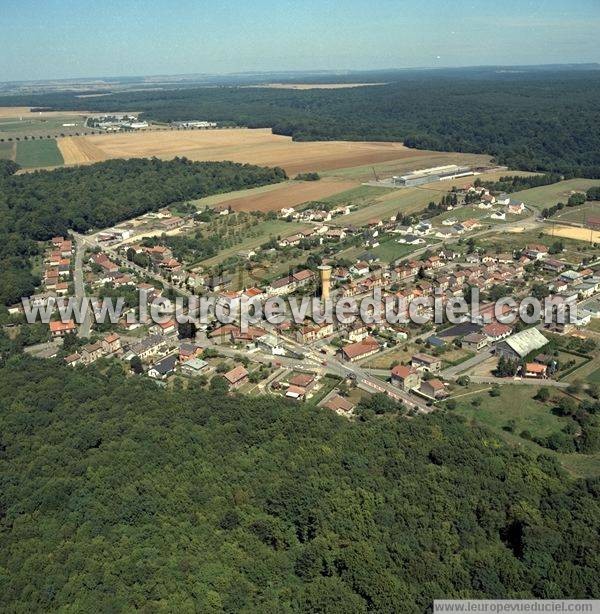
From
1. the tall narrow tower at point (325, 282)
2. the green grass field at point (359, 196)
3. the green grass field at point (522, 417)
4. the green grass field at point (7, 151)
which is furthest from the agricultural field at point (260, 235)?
the green grass field at point (7, 151)

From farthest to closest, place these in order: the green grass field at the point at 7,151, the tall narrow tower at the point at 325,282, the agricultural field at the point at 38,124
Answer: the agricultural field at the point at 38,124 < the green grass field at the point at 7,151 < the tall narrow tower at the point at 325,282

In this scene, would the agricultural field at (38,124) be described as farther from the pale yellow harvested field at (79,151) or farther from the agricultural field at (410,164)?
the agricultural field at (410,164)

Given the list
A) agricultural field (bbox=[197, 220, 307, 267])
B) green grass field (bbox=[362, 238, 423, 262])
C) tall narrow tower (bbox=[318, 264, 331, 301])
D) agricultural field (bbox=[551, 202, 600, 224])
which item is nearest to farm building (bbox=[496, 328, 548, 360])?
tall narrow tower (bbox=[318, 264, 331, 301])

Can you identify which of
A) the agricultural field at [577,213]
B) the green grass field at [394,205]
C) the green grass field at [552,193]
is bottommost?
the agricultural field at [577,213]

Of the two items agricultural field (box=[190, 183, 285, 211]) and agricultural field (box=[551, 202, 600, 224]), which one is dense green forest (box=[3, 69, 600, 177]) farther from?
agricultural field (box=[190, 183, 285, 211])

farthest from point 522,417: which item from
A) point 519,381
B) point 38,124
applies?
point 38,124

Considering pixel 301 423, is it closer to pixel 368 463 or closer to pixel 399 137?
pixel 368 463
